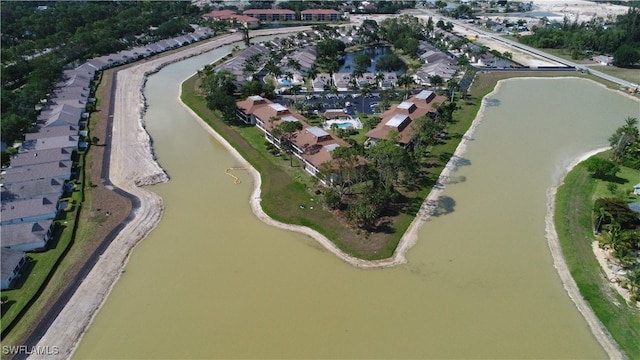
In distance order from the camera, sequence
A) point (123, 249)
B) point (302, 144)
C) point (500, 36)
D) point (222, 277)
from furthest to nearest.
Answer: point (500, 36) → point (302, 144) → point (123, 249) → point (222, 277)

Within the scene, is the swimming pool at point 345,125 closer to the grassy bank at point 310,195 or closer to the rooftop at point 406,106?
the rooftop at point 406,106

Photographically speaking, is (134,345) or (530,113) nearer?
(134,345)

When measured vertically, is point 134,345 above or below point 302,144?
below

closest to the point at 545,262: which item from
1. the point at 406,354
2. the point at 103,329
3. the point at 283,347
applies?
the point at 406,354

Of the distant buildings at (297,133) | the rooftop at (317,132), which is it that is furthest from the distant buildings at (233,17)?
the rooftop at (317,132)

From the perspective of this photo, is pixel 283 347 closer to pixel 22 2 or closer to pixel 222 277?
pixel 222 277

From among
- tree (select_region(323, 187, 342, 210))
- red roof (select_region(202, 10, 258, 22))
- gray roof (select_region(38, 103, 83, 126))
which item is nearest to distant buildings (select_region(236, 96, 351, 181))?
tree (select_region(323, 187, 342, 210))

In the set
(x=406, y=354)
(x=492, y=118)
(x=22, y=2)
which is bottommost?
(x=406, y=354)
